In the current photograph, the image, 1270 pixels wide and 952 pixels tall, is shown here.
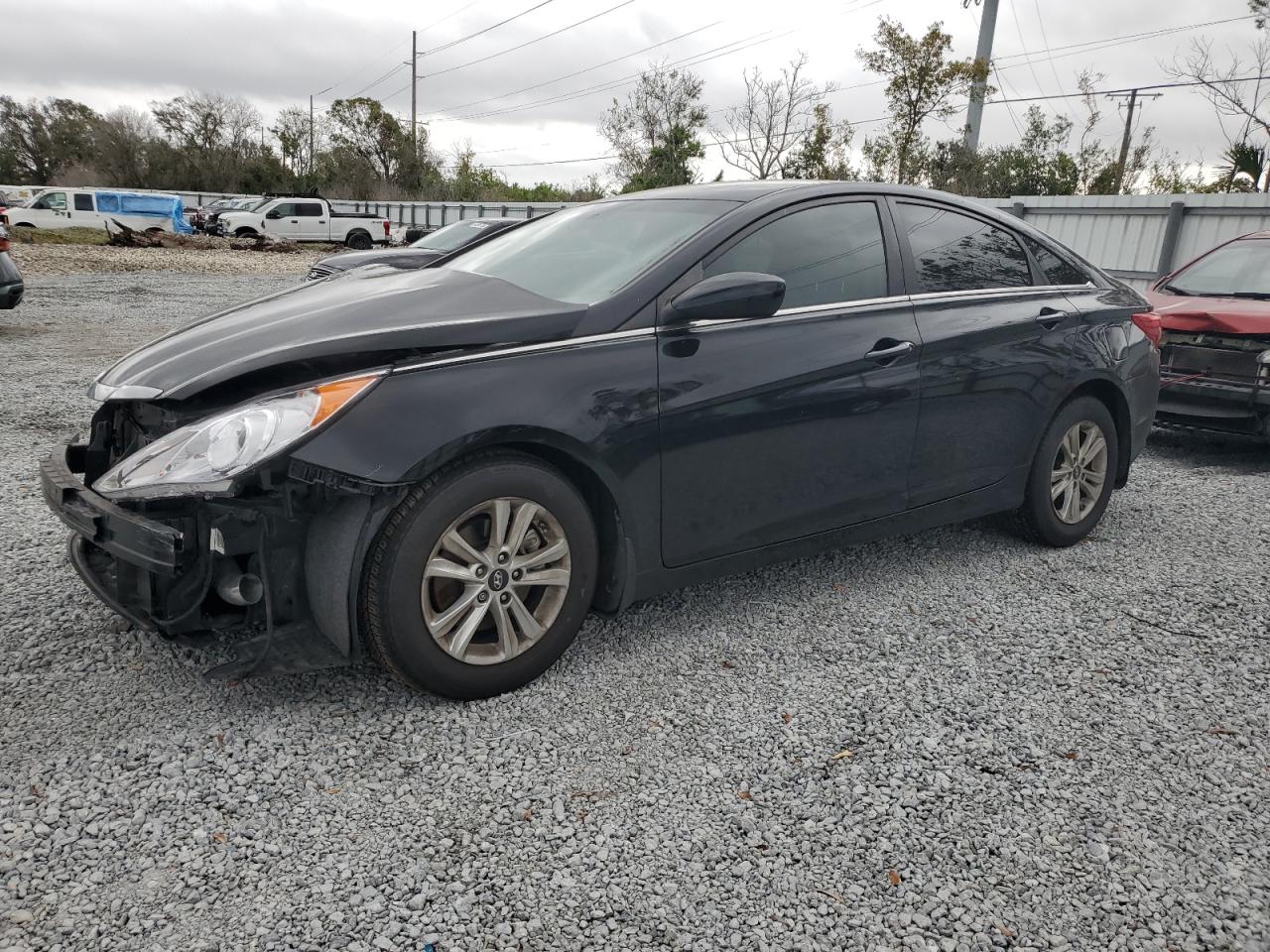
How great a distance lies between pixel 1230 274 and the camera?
723cm

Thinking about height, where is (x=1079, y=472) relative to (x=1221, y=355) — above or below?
below

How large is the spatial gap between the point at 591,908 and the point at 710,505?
143cm

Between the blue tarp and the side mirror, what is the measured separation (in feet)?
114

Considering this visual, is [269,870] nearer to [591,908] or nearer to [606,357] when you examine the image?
[591,908]

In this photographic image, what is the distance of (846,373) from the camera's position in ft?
11.2

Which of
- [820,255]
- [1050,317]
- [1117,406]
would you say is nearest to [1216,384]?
[1117,406]

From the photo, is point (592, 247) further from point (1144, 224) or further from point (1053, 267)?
point (1144, 224)

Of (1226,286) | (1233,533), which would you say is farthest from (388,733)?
(1226,286)

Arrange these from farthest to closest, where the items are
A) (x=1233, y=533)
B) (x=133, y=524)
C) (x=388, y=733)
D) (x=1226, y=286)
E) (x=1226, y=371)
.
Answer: (x=1226, y=286) < (x=1226, y=371) < (x=1233, y=533) < (x=388, y=733) < (x=133, y=524)

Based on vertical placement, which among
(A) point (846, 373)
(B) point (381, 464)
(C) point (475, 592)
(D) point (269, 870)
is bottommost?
(D) point (269, 870)

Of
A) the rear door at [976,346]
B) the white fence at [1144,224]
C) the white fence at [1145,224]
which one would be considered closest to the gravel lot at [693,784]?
the rear door at [976,346]

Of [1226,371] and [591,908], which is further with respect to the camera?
[1226,371]

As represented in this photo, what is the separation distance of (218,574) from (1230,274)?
24.9ft

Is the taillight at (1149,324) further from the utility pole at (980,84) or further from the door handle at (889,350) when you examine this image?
the utility pole at (980,84)
